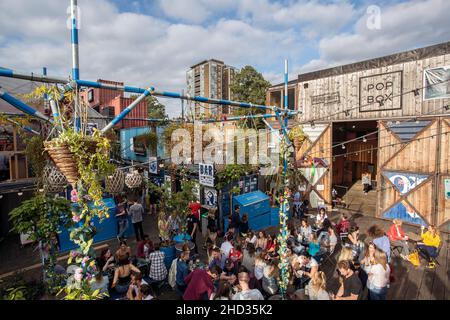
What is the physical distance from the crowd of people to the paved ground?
0.82ft

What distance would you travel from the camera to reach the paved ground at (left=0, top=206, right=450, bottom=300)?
21.7 ft

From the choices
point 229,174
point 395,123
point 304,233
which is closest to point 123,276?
point 304,233

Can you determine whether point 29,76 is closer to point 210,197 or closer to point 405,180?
point 210,197

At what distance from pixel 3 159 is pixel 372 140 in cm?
2281

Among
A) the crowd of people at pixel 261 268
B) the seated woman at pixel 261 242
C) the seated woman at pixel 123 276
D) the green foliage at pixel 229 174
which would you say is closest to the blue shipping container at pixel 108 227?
the crowd of people at pixel 261 268

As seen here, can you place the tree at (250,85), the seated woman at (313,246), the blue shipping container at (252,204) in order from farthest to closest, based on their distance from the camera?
the tree at (250,85) < the blue shipping container at (252,204) < the seated woman at (313,246)

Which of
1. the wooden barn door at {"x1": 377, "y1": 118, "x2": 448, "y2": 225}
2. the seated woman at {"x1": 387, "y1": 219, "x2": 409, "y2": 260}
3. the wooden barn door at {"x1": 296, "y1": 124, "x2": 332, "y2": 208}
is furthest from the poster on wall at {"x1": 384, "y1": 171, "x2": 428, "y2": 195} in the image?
the seated woman at {"x1": 387, "y1": 219, "x2": 409, "y2": 260}

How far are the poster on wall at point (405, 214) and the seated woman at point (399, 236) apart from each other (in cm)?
338

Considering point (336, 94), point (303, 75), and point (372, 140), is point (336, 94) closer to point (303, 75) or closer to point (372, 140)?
point (303, 75)

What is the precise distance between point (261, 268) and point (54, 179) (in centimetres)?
468

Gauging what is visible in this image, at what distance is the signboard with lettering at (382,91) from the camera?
11891 millimetres

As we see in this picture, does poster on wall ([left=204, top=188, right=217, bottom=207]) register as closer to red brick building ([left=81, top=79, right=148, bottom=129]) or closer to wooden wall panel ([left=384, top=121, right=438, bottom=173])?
wooden wall panel ([left=384, top=121, right=438, bottom=173])

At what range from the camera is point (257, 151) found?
14.6 m

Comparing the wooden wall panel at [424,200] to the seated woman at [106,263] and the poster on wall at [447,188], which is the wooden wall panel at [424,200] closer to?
the poster on wall at [447,188]
